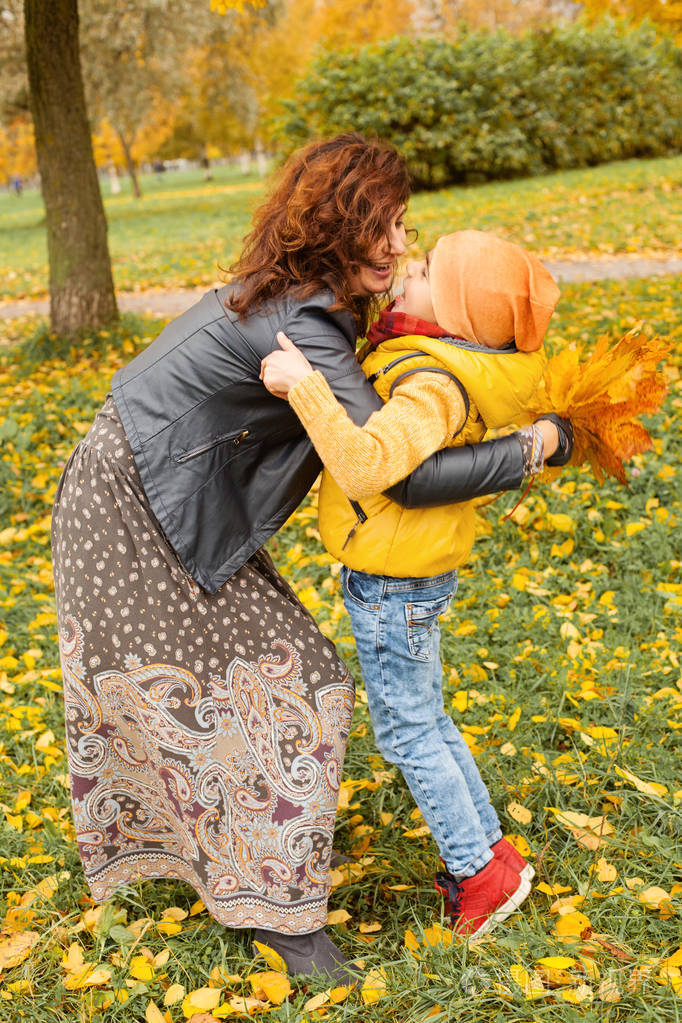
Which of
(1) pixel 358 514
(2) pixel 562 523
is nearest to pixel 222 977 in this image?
(1) pixel 358 514

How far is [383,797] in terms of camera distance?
9.17ft

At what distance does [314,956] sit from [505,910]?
0.48m

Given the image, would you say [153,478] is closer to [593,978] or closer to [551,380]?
[551,380]

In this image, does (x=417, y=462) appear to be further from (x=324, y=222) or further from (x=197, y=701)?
(x=197, y=701)

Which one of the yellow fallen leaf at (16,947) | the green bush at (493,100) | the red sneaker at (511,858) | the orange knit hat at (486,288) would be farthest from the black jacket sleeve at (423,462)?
the green bush at (493,100)

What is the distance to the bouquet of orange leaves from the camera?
1996mm

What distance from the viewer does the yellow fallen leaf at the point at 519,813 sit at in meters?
2.56

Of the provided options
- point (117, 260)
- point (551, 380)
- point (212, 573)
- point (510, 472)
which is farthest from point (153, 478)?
point (117, 260)

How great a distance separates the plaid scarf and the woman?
7cm

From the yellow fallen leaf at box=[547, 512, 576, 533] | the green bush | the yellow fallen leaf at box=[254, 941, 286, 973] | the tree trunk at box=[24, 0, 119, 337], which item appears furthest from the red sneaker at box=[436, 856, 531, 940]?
the green bush

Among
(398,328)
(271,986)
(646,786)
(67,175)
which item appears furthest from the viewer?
(67,175)

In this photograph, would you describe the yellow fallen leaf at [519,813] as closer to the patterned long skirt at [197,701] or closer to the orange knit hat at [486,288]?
the patterned long skirt at [197,701]

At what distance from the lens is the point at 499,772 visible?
9.10 ft

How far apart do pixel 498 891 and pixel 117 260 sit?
12898 millimetres
